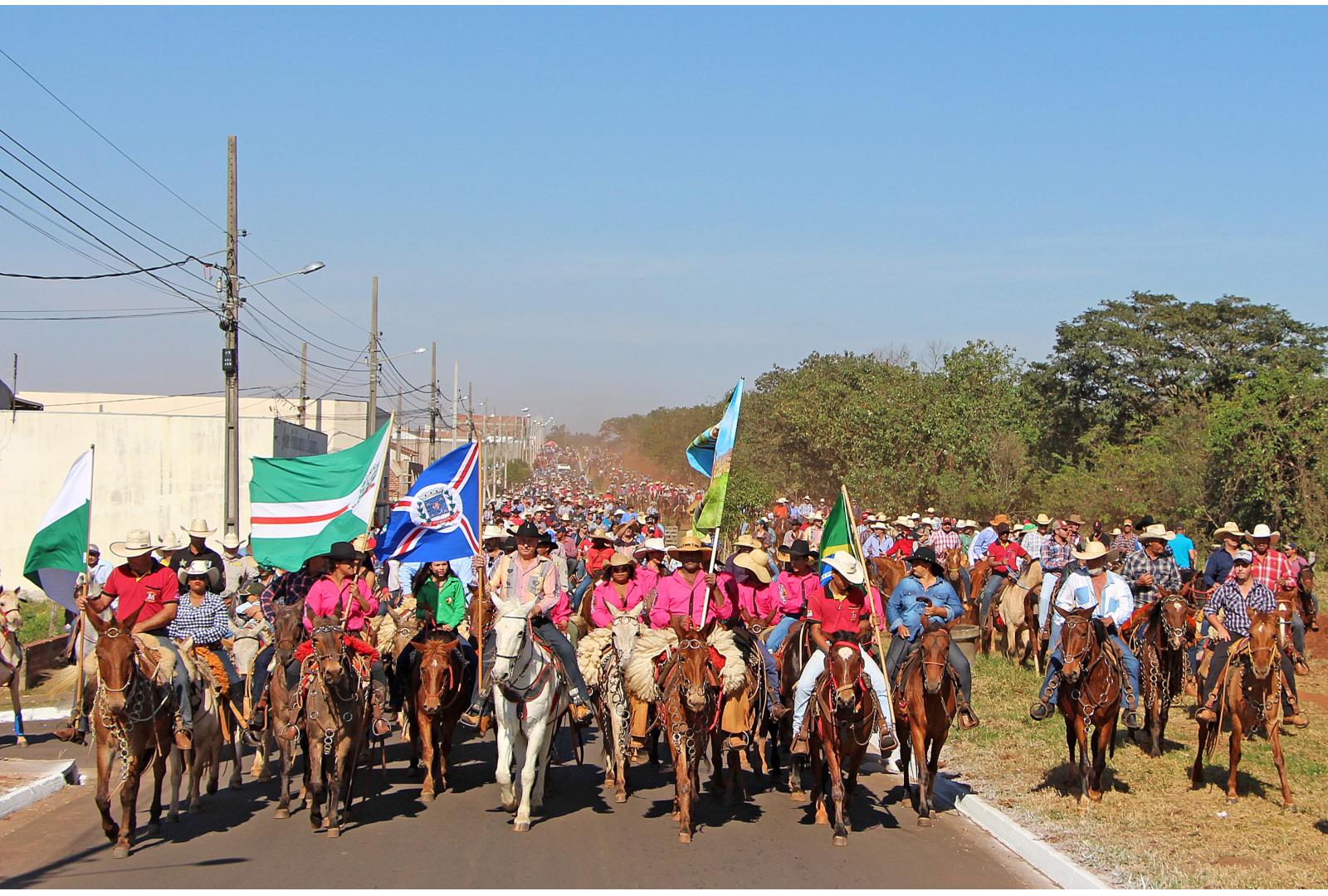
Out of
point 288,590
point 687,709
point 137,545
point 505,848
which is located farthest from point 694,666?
point 288,590

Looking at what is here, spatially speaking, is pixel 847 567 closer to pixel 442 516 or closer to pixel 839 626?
pixel 839 626

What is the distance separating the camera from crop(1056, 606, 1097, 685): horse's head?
1128 centimetres

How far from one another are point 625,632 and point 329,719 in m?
2.80

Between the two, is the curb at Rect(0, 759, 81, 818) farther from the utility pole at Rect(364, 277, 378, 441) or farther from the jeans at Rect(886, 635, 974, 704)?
the utility pole at Rect(364, 277, 378, 441)

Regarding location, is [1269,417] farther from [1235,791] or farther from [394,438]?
[394,438]

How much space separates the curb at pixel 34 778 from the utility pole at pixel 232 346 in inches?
389

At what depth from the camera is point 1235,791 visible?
11.7 m

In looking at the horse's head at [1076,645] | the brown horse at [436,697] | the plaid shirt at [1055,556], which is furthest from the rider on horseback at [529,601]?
the plaid shirt at [1055,556]

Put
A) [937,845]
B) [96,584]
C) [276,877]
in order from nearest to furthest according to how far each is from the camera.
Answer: [276,877] < [937,845] < [96,584]

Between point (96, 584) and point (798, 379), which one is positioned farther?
point (798, 379)

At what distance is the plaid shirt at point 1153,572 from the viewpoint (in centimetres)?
1534

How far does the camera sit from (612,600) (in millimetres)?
12609

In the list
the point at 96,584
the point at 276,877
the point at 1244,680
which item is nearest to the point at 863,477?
the point at 96,584

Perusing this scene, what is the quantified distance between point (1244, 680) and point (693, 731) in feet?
17.1
